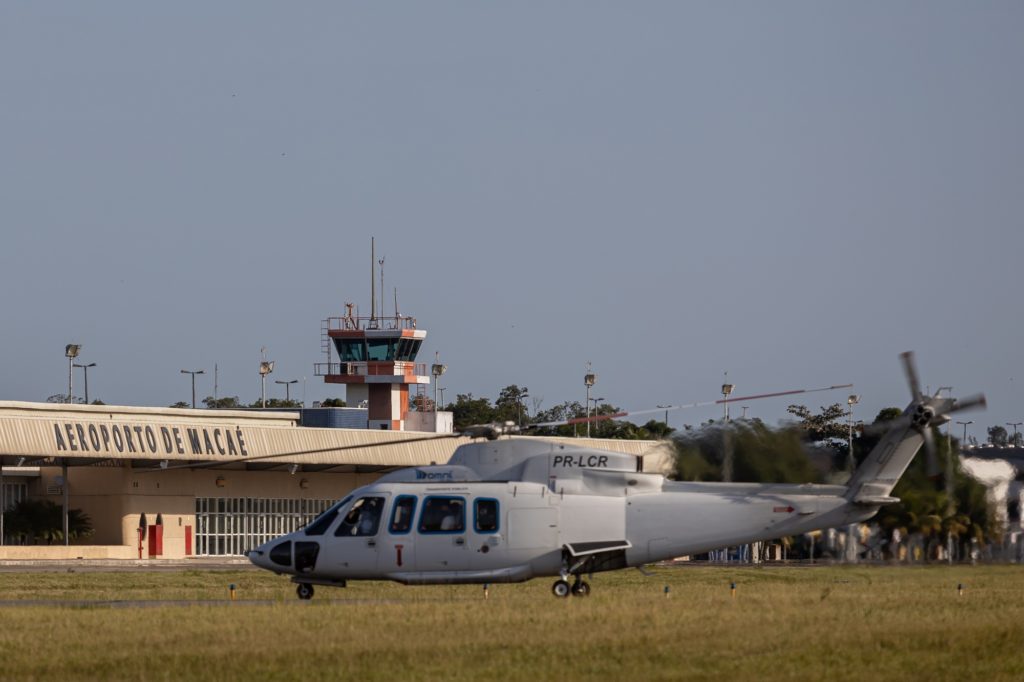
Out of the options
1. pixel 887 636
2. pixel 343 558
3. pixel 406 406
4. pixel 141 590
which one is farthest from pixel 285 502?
pixel 887 636

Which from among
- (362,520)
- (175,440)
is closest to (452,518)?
(362,520)

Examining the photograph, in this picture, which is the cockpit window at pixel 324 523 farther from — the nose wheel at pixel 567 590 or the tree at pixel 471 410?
the tree at pixel 471 410

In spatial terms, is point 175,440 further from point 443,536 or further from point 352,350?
point 443,536

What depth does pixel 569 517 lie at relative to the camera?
33.8m

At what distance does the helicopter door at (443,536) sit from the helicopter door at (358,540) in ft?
3.13

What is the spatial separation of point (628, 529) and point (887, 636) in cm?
923

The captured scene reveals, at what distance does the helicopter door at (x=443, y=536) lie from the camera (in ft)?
110

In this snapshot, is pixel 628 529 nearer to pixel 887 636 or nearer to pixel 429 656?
pixel 887 636

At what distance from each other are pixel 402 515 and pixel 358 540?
108 centimetres

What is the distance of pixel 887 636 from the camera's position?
2534 centimetres

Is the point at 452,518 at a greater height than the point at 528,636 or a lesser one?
greater

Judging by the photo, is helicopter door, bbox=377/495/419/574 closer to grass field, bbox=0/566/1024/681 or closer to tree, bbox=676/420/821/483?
grass field, bbox=0/566/1024/681

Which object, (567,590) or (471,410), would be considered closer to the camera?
(567,590)

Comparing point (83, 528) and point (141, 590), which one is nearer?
point (141, 590)
